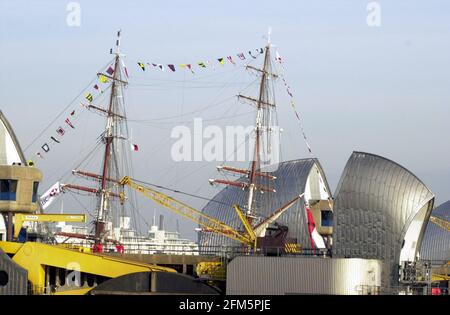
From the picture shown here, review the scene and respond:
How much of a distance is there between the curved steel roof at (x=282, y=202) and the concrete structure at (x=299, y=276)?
64104 millimetres

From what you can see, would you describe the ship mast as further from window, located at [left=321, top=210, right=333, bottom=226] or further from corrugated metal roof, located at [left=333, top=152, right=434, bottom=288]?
corrugated metal roof, located at [left=333, top=152, right=434, bottom=288]

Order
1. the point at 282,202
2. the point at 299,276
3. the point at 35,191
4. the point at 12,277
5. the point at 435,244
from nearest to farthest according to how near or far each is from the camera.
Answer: the point at 12,277, the point at 299,276, the point at 35,191, the point at 435,244, the point at 282,202

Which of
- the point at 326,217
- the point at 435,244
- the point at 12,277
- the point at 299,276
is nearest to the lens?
the point at 12,277

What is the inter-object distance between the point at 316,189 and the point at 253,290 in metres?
78.8

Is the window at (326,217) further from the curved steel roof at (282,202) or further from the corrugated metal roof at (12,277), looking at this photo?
the corrugated metal roof at (12,277)

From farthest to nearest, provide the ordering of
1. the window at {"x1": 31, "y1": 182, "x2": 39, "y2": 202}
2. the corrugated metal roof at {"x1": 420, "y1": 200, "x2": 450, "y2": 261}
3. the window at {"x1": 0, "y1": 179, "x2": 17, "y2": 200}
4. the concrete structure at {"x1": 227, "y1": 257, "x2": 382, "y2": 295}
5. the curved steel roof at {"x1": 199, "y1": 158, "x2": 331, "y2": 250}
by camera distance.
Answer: the corrugated metal roof at {"x1": 420, "y1": 200, "x2": 450, "y2": 261}, the curved steel roof at {"x1": 199, "y1": 158, "x2": 331, "y2": 250}, the window at {"x1": 31, "y1": 182, "x2": 39, "y2": 202}, the window at {"x1": 0, "y1": 179, "x2": 17, "y2": 200}, the concrete structure at {"x1": 227, "y1": 257, "x2": 382, "y2": 295}

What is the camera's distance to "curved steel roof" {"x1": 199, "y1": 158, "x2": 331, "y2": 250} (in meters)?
141

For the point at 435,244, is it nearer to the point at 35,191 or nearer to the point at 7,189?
the point at 35,191

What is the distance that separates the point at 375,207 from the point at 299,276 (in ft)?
29.6

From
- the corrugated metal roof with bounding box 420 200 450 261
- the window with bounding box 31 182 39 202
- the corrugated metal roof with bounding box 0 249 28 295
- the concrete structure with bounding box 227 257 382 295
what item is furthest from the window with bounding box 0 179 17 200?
the corrugated metal roof with bounding box 420 200 450 261

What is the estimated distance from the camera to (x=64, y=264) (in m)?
72.5

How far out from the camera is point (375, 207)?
75.1 metres

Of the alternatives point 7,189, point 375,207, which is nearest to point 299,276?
point 375,207

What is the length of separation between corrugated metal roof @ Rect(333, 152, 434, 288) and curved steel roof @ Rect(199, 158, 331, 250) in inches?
2260
